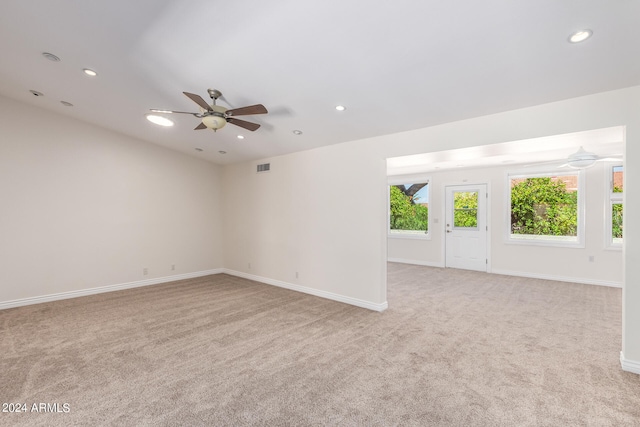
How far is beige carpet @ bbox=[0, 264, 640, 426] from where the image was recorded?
2012mm

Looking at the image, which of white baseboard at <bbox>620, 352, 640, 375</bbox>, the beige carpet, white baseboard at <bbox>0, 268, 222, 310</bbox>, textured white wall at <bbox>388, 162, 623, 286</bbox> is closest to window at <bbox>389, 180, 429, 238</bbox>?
textured white wall at <bbox>388, 162, 623, 286</bbox>

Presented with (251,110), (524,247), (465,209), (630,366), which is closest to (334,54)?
(251,110)

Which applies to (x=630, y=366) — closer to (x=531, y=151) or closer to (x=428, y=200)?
(x=531, y=151)

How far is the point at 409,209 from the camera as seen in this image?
7.94 meters

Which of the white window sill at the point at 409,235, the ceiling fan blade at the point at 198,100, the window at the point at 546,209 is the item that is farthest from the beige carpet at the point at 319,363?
the white window sill at the point at 409,235

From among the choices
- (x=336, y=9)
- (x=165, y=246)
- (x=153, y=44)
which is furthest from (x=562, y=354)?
(x=165, y=246)

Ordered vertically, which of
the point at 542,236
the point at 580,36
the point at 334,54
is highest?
the point at 334,54

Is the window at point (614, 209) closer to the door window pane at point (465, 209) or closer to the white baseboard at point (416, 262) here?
the door window pane at point (465, 209)

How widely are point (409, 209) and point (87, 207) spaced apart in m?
7.24

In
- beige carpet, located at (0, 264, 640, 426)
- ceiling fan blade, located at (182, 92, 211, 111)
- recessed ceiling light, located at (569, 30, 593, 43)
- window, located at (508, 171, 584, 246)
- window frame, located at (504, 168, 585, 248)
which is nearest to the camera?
recessed ceiling light, located at (569, 30, 593, 43)

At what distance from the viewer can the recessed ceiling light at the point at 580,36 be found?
75.2 inches

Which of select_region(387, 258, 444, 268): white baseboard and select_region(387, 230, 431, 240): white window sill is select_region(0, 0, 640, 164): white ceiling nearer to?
select_region(387, 230, 431, 240): white window sill

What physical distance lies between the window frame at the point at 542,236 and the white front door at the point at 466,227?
0.45 m

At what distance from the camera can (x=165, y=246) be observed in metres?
5.98
